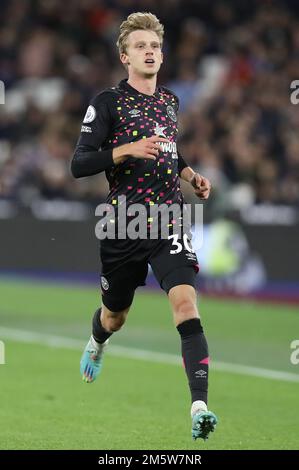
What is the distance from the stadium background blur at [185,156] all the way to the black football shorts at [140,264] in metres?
4.14

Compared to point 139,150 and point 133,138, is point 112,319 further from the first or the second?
point 139,150

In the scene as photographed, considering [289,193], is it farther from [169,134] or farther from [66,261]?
[169,134]

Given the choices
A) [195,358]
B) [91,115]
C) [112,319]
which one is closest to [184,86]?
[112,319]

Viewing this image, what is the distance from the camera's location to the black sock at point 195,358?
714 cm

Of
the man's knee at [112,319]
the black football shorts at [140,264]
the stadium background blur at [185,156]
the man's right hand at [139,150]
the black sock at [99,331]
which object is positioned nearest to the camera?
the man's right hand at [139,150]

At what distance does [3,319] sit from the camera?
14781 millimetres

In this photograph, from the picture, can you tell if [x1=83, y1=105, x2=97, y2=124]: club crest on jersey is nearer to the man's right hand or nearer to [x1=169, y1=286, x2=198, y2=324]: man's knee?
the man's right hand

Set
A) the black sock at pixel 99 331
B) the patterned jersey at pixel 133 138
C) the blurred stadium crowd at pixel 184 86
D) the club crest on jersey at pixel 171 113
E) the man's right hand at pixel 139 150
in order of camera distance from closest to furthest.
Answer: the man's right hand at pixel 139 150 < the patterned jersey at pixel 133 138 < the club crest on jersey at pixel 171 113 < the black sock at pixel 99 331 < the blurred stadium crowd at pixel 184 86

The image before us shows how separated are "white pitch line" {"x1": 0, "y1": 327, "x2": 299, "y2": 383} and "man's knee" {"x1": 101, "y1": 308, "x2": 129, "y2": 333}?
2599mm

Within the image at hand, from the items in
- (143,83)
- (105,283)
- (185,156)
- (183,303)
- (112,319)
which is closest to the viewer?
(183,303)

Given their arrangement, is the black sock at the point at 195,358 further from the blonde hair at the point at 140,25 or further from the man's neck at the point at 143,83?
the blonde hair at the point at 140,25

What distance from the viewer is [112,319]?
27.7 feet

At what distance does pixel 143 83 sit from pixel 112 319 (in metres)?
1.71

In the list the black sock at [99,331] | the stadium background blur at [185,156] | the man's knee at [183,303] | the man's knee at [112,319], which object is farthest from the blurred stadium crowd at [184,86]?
the man's knee at [183,303]
